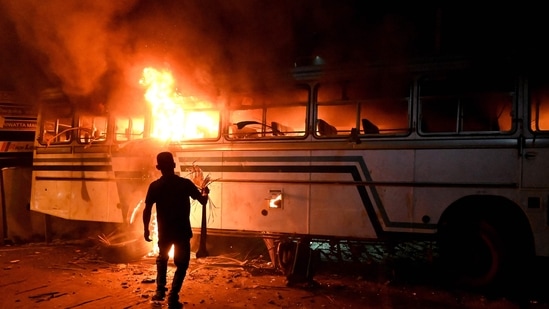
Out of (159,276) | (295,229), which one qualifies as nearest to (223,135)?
(295,229)

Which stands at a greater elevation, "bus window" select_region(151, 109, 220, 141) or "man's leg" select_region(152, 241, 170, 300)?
"bus window" select_region(151, 109, 220, 141)

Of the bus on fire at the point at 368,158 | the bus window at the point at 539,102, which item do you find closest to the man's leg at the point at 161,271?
the bus on fire at the point at 368,158

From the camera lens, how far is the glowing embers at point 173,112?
24.1ft

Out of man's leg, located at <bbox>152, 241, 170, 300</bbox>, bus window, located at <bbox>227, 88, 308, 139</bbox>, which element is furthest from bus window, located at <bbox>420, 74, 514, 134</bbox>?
man's leg, located at <bbox>152, 241, 170, 300</bbox>

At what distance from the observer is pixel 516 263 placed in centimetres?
566

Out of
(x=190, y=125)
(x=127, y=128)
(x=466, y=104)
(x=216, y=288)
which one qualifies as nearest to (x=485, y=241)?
(x=466, y=104)

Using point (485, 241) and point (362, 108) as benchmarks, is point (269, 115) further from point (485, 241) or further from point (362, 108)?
point (485, 241)

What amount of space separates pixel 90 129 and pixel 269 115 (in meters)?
4.23

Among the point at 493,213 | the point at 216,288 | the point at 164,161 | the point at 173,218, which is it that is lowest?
the point at 216,288

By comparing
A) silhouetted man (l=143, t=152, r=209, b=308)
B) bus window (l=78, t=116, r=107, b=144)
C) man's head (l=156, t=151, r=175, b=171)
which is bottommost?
silhouetted man (l=143, t=152, r=209, b=308)

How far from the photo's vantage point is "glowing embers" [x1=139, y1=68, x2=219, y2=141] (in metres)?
7.35

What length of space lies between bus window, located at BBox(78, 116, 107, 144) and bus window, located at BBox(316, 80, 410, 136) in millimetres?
4815

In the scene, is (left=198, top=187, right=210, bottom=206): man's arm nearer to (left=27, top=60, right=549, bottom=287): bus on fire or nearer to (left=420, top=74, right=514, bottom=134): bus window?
(left=27, top=60, right=549, bottom=287): bus on fire

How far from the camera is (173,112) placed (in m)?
7.58
